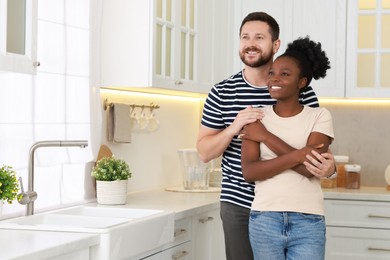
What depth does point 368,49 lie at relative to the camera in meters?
4.89

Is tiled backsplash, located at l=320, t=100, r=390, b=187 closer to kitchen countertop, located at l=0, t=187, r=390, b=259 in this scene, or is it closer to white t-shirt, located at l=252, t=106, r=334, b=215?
kitchen countertop, located at l=0, t=187, r=390, b=259

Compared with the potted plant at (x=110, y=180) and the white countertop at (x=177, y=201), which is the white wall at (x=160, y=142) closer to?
the white countertop at (x=177, y=201)

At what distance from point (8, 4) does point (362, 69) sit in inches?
111

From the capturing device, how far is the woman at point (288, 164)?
102 inches

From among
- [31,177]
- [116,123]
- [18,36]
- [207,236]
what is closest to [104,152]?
[116,123]

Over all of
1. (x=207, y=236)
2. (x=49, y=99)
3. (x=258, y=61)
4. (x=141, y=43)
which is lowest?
(x=207, y=236)

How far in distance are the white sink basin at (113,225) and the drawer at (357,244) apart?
1.57 meters

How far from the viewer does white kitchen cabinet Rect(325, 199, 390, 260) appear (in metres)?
4.59

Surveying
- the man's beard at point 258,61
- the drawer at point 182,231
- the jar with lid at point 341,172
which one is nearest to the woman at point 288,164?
the man's beard at point 258,61

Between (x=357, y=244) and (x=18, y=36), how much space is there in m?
2.69

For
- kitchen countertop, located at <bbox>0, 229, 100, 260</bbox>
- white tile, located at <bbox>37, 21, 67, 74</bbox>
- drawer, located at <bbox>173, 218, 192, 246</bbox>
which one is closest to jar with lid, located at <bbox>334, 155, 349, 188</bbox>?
drawer, located at <bbox>173, 218, 192, 246</bbox>

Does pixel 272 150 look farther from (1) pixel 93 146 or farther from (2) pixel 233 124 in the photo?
(1) pixel 93 146

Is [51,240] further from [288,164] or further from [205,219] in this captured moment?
[205,219]

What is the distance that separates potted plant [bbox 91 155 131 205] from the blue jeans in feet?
4.04
